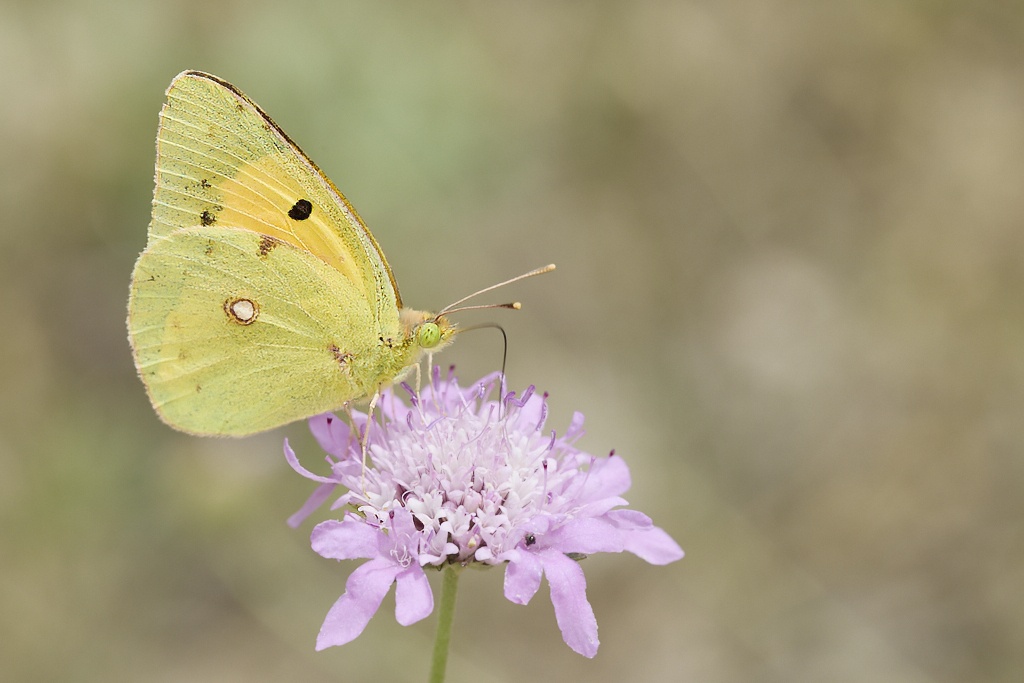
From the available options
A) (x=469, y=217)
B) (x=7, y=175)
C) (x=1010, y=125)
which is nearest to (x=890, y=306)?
(x=1010, y=125)

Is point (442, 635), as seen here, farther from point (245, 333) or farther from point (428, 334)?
point (245, 333)

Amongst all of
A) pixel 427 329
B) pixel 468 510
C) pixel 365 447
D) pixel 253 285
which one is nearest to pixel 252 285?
pixel 253 285

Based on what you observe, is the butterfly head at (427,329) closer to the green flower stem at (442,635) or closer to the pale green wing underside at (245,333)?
the pale green wing underside at (245,333)

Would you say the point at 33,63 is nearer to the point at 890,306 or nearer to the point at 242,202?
the point at 242,202

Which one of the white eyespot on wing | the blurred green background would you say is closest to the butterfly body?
the white eyespot on wing

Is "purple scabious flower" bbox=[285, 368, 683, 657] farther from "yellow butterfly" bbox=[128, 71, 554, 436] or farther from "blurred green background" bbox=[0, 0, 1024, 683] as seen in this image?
"blurred green background" bbox=[0, 0, 1024, 683]
